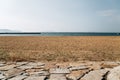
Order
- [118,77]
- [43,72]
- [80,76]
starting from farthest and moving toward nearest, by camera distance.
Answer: [43,72]
[80,76]
[118,77]

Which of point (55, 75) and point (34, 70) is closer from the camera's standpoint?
point (55, 75)

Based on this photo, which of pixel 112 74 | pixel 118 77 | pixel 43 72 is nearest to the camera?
pixel 118 77

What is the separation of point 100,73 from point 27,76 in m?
1.77

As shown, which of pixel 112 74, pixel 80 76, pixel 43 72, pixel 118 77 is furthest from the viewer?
pixel 43 72

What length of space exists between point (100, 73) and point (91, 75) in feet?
0.82

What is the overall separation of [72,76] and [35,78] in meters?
0.88

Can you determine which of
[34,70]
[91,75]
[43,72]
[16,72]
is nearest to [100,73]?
[91,75]

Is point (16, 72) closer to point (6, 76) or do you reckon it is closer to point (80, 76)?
point (6, 76)

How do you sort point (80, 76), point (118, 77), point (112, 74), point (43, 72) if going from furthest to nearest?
point (43, 72)
point (80, 76)
point (112, 74)
point (118, 77)

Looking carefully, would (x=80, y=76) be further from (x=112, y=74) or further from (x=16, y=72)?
(x=16, y=72)

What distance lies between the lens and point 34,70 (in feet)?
17.2

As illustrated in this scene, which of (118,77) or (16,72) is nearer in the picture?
(118,77)

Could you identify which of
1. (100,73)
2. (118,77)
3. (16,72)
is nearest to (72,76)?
(100,73)

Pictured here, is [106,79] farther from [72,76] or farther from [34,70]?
[34,70]
